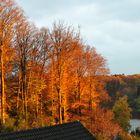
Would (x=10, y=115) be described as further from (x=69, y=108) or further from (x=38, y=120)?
(x=69, y=108)

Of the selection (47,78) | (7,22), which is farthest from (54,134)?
(47,78)

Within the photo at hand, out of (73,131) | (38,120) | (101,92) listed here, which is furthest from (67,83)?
(73,131)

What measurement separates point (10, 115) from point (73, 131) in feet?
72.3

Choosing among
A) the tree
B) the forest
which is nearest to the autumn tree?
the forest

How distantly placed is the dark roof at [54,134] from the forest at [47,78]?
1069 centimetres

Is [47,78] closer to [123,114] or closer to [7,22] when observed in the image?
[7,22]

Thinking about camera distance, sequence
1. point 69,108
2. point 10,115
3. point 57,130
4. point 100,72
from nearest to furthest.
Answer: point 57,130 < point 10,115 < point 69,108 < point 100,72

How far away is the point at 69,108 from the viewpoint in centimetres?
4584

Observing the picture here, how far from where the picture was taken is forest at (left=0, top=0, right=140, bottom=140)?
112 feet

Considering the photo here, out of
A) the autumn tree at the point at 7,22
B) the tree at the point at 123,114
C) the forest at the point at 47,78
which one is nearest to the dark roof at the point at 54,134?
the forest at the point at 47,78

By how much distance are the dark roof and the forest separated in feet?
35.1

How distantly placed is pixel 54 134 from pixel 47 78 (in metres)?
25.7

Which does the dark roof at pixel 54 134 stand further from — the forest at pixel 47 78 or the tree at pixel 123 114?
the tree at pixel 123 114

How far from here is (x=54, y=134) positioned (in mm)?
17516
